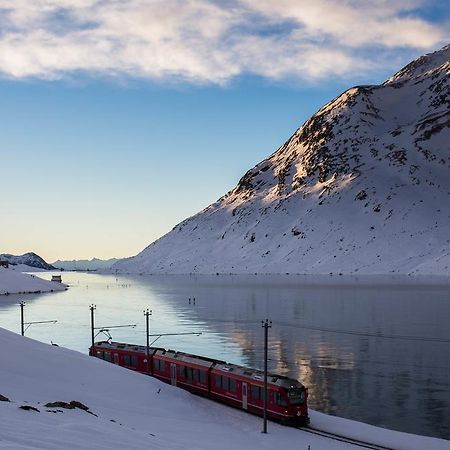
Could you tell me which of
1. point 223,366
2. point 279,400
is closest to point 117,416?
point 279,400

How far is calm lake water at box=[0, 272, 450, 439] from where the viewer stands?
42.0m

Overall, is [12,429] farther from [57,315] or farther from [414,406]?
[57,315]

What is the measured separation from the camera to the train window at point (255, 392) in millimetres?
38438

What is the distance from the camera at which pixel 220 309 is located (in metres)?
112

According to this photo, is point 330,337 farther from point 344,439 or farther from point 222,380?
point 344,439

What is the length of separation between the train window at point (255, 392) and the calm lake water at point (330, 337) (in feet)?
16.6

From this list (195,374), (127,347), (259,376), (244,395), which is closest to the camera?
(259,376)

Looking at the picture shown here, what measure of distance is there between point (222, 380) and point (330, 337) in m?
32.7

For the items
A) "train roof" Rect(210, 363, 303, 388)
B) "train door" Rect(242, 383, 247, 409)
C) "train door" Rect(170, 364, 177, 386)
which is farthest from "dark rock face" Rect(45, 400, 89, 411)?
"train door" Rect(170, 364, 177, 386)

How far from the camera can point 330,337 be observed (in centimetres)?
7244

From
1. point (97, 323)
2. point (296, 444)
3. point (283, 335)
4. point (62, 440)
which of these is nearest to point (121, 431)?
point (62, 440)

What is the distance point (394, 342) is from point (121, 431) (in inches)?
1950

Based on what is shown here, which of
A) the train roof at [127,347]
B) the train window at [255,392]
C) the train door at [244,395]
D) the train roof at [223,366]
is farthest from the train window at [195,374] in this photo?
the train roof at [127,347]

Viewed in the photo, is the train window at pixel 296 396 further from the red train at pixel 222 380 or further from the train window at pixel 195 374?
the train window at pixel 195 374
